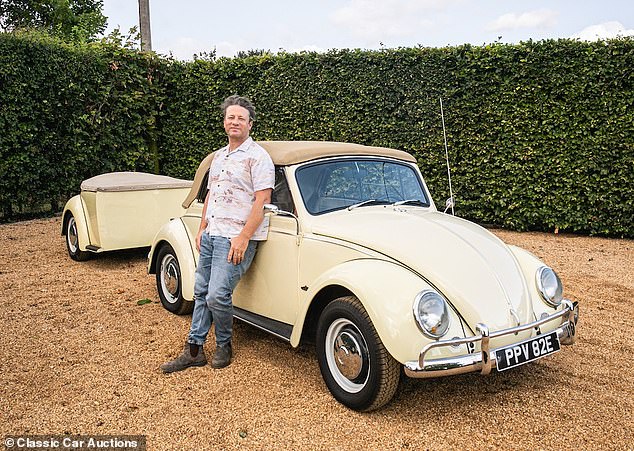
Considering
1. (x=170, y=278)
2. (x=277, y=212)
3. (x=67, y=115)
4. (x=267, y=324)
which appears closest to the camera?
(x=277, y=212)

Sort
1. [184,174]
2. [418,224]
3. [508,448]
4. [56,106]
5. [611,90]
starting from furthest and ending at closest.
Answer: [184,174], [56,106], [611,90], [418,224], [508,448]

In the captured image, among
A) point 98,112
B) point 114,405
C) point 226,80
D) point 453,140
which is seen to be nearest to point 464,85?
point 453,140

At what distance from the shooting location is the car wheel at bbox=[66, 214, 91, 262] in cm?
730

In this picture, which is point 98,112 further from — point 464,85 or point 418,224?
point 418,224

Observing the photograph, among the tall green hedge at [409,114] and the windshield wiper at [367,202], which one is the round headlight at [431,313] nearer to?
the windshield wiper at [367,202]

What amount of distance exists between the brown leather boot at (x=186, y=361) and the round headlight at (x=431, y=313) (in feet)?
5.78

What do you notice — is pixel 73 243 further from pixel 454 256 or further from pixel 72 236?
pixel 454 256

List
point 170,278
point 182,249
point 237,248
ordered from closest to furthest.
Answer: point 237,248 → point 182,249 → point 170,278

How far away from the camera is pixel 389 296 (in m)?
3.17

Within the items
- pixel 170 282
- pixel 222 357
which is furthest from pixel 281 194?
pixel 170 282

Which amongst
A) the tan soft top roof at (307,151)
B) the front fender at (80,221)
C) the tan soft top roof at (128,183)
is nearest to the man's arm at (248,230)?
the tan soft top roof at (307,151)

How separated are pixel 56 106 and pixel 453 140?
7118 mm

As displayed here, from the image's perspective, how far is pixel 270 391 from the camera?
3.64m

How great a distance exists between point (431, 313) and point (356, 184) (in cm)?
148
